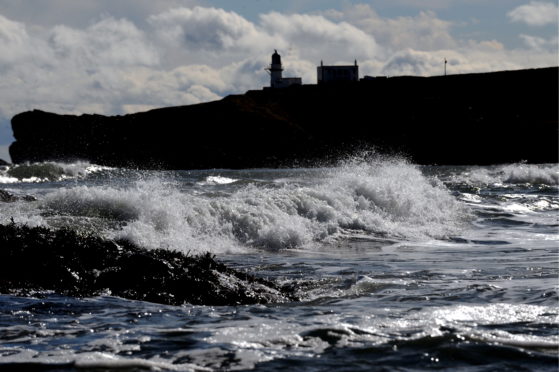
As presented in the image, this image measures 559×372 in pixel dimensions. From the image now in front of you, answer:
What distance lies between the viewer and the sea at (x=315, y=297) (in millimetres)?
5141

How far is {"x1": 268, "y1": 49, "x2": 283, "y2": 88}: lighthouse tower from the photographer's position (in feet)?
372

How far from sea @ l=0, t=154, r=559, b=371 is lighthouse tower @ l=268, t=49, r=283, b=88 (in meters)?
96.2

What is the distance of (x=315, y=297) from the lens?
25.2ft

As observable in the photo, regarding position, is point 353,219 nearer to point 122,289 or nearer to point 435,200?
point 435,200

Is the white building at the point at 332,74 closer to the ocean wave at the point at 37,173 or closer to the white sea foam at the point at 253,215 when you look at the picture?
the ocean wave at the point at 37,173

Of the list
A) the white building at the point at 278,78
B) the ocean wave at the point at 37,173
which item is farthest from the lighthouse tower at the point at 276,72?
the ocean wave at the point at 37,173

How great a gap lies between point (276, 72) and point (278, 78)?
3.06 feet

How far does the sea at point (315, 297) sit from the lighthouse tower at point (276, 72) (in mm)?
96219

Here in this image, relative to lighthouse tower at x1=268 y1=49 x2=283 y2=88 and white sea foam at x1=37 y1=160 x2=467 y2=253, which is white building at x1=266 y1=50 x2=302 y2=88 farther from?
white sea foam at x1=37 y1=160 x2=467 y2=253

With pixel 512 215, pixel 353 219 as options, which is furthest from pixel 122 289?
pixel 512 215

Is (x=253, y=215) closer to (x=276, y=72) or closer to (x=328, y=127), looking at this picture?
(x=328, y=127)

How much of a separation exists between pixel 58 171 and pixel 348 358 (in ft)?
152

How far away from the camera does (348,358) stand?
201 inches

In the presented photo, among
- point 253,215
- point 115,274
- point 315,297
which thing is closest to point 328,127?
point 253,215
